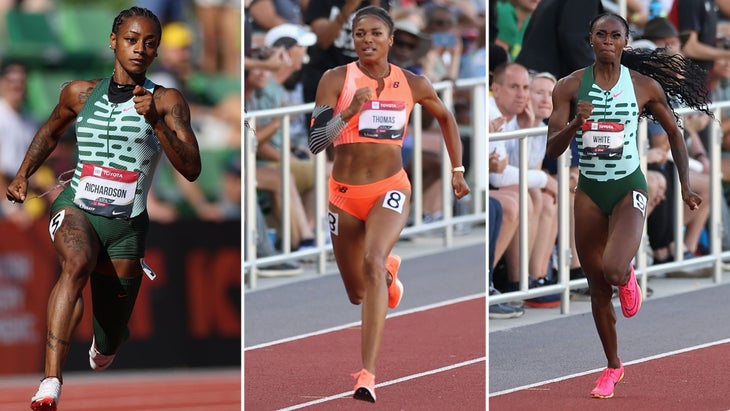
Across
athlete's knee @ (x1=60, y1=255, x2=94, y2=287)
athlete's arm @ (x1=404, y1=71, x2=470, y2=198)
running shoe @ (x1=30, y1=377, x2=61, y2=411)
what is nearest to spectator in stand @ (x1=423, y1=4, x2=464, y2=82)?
athlete's arm @ (x1=404, y1=71, x2=470, y2=198)

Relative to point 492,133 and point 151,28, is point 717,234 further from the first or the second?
point 151,28

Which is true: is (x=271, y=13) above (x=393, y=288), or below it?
above

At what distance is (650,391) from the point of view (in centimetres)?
796

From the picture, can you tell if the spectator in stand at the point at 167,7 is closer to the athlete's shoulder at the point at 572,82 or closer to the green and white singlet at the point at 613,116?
the athlete's shoulder at the point at 572,82

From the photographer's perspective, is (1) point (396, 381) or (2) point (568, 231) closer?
(1) point (396, 381)

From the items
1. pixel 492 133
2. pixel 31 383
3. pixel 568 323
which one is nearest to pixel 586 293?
pixel 568 323

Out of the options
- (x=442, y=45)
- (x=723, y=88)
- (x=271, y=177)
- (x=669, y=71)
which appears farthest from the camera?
(x=442, y=45)

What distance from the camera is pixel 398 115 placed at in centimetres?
779

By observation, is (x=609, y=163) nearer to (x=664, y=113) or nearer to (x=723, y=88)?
(x=664, y=113)

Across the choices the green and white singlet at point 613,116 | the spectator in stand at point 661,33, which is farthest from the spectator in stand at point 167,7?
the green and white singlet at point 613,116

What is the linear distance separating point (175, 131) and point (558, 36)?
11.7 feet

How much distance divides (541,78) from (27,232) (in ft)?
13.7

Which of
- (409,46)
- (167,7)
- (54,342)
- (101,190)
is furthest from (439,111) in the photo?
(409,46)

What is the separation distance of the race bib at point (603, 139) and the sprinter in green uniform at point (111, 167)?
6.96 feet
